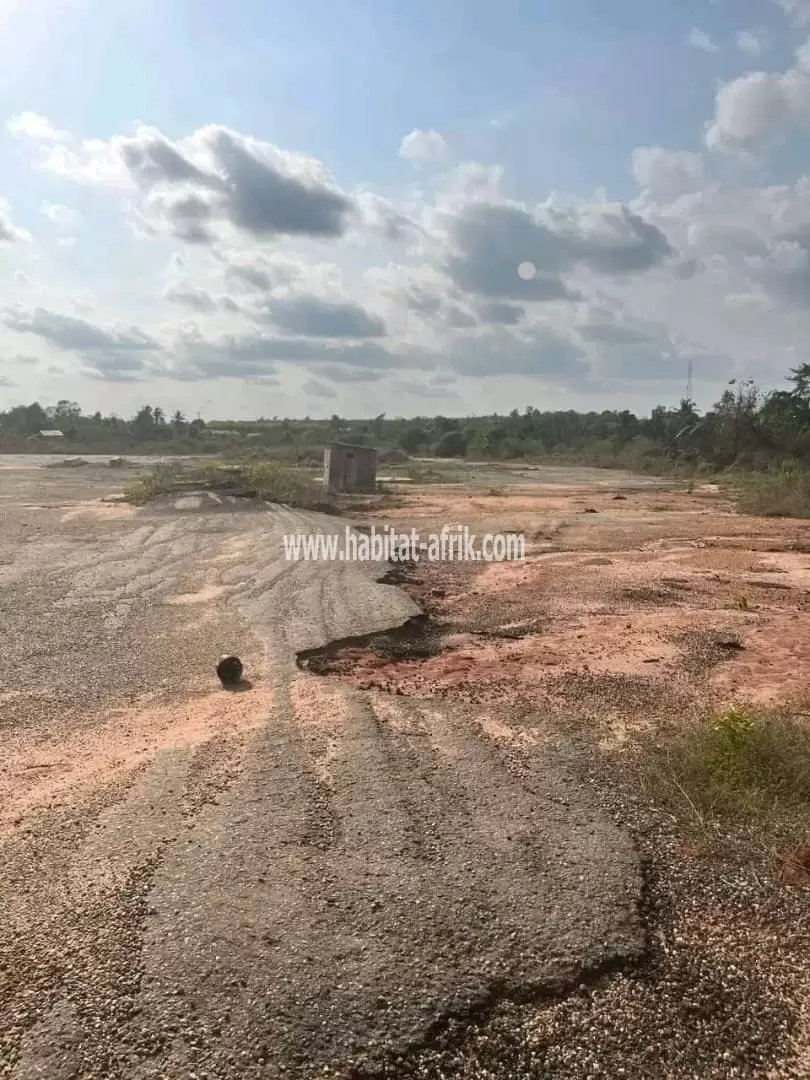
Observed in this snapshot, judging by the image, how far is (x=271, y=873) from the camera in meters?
3.01

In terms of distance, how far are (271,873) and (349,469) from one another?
20.5 meters

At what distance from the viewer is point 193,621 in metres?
7.34

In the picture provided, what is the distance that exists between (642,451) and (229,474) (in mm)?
28386

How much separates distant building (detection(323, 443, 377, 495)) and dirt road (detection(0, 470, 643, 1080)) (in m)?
17.3

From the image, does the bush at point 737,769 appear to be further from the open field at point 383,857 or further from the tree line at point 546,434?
the tree line at point 546,434

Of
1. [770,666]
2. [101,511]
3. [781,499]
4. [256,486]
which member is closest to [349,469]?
[256,486]

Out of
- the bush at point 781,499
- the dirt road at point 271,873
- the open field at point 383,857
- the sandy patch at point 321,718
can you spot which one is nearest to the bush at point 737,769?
the open field at point 383,857

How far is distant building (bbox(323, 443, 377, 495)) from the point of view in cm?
2308

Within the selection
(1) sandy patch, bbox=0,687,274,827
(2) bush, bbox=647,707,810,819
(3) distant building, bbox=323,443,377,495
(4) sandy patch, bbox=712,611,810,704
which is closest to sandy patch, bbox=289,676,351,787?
(1) sandy patch, bbox=0,687,274,827

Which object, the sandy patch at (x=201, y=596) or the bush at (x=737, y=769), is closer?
the bush at (x=737, y=769)

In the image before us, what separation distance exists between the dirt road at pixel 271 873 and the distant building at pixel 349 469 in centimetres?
1731

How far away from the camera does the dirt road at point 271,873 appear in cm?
228

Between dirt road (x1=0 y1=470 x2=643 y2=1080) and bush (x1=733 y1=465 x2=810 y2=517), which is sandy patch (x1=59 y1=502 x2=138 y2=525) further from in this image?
bush (x1=733 y1=465 x2=810 y2=517)

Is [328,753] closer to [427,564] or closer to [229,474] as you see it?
[427,564]
